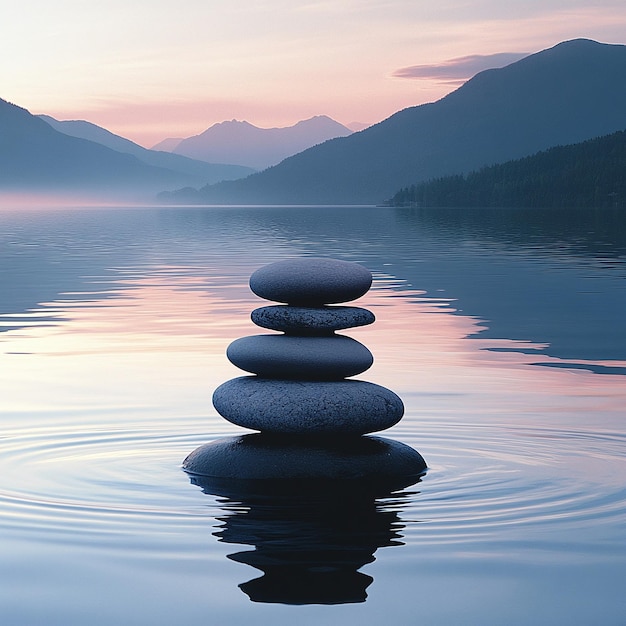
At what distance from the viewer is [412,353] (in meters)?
23.8

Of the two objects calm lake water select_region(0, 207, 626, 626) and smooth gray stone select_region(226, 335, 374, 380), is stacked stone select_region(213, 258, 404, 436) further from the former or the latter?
calm lake water select_region(0, 207, 626, 626)

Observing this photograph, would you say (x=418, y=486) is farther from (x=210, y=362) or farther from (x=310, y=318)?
(x=210, y=362)

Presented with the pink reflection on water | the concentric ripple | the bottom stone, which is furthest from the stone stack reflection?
the pink reflection on water

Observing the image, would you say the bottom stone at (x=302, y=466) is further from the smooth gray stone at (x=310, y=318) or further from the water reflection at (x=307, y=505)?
the smooth gray stone at (x=310, y=318)

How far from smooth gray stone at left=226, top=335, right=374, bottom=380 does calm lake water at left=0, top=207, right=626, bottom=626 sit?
1.29m

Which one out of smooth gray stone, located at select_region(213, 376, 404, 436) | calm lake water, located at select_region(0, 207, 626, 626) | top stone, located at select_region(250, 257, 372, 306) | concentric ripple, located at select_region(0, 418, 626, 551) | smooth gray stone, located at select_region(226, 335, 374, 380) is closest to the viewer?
calm lake water, located at select_region(0, 207, 626, 626)

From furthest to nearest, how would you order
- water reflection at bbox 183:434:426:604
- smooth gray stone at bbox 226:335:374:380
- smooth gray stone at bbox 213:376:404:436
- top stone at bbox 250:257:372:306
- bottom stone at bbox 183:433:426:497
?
top stone at bbox 250:257:372:306
smooth gray stone at bbox 226:335:374:380
smooth gray stone at bbox 213:376:404:436
bottom stone at bbox 183:433:426:497
water reflection at bbox 183:434:426:604

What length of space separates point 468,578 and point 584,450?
525 centimetres

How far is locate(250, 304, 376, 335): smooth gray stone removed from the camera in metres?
14.4

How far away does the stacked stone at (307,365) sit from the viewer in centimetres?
1373

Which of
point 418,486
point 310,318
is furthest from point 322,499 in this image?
point 310,318

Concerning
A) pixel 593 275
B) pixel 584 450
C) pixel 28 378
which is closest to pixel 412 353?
pixel 28 378

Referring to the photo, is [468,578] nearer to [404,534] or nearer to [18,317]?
[404,534]

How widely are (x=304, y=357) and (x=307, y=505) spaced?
244 cm
